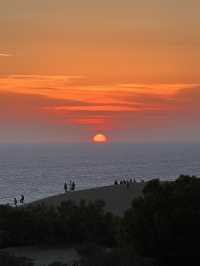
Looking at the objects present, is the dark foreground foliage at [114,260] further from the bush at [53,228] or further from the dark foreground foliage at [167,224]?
the bush at [53,228]

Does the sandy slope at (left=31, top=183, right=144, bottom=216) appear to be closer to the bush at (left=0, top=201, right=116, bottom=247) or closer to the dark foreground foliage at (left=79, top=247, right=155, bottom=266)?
the bush at (left=0, top=201, right=116, bottom=247)

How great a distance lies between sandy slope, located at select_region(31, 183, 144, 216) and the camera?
3891cm

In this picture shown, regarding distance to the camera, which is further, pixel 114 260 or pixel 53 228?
pixel 53 228

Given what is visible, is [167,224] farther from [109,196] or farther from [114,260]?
[109,196]

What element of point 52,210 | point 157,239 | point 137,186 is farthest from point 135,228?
point 137,186

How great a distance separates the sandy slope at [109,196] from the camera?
38.9 metres

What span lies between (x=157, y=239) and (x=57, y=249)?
239 inches

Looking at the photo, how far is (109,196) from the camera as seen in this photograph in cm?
4109

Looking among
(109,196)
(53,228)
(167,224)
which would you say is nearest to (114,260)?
(167,224)

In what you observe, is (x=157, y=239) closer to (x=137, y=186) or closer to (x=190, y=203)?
(x=190, y=203)

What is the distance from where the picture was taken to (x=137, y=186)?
142 feet

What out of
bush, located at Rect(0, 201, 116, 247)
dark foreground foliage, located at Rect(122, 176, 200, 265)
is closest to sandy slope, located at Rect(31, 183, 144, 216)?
bush, located at Rect(0, 201, 116, 247)

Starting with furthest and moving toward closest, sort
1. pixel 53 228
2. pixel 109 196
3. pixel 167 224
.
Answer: pixel 109 196
pixel 53 228
pixel 167 224

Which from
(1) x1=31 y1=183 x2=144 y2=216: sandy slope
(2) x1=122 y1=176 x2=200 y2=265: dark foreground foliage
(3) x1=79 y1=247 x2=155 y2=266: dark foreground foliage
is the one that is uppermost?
(1) x1=31 y1=183 x2=144 y2=216: sandy slope
